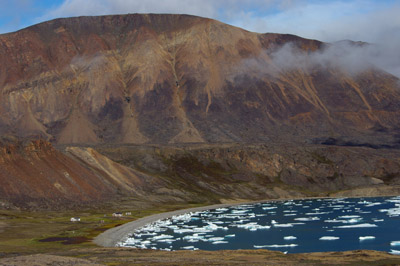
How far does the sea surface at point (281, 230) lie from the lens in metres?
76.7

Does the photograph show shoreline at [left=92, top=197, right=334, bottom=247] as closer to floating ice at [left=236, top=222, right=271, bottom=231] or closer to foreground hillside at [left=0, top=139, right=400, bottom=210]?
foreground hillside at [left=0, top=139, right=400, bottom=210]

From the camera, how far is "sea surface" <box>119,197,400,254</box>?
7669cm

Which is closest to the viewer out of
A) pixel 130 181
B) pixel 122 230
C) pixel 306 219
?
pixel 122 230

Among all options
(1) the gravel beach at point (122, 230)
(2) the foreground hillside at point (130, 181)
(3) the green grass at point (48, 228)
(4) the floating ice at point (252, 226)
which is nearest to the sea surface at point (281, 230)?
(4) the floating ice at point (252, 226)

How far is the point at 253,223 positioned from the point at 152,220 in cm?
2260

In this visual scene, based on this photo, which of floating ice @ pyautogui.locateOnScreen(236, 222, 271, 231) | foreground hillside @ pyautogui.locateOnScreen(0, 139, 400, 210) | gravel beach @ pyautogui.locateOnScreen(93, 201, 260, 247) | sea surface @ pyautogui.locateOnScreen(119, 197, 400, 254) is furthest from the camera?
foreground hillside @ pyautogui.locateOnScreen(0, 139, 400, 210)

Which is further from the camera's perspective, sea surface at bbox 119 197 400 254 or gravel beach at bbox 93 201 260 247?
gravel beach at bbox 93 201 260 247

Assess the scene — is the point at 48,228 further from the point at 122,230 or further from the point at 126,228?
the point at 126,228

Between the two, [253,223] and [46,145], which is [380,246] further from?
[46,145]

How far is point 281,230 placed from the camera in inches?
3767

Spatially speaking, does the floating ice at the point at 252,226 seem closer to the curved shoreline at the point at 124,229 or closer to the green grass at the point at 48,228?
the curved shoreline at the point at 124,229

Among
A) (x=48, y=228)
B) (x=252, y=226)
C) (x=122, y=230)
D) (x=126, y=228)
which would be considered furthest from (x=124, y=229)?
(x=252, y=226)

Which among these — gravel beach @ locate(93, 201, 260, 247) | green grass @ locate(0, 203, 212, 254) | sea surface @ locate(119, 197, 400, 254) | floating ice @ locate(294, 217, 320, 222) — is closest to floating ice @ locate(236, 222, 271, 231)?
sea surface @ locate(119, 197, 400, 254)

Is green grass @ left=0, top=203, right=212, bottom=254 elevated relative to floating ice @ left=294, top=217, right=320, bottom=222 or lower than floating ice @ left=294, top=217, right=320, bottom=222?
elevated
